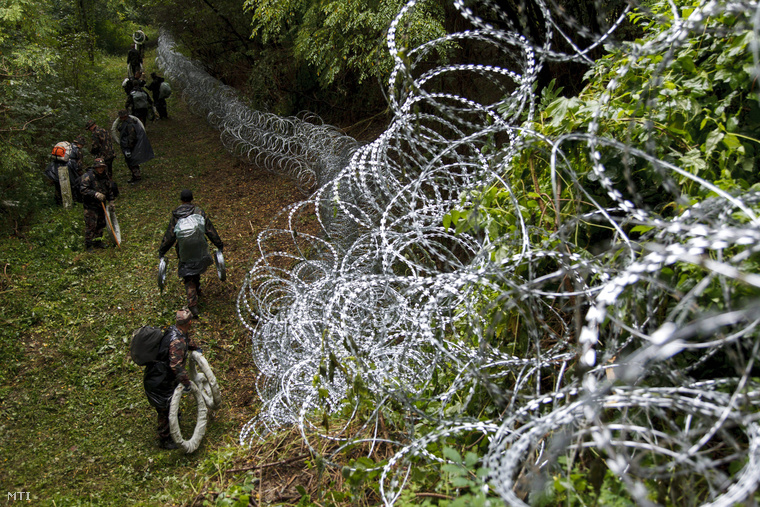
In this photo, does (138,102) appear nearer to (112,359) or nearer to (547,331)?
(112,359)

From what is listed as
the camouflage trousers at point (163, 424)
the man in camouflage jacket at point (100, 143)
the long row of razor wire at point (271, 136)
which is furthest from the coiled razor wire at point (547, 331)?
the man in camouflage jacket at point (100, 143)

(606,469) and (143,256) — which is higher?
(606,469)

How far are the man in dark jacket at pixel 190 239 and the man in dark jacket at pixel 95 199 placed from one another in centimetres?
225

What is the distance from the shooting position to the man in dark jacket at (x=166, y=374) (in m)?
5.24

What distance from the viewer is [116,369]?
6.48 m

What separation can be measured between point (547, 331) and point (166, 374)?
3.85 meters

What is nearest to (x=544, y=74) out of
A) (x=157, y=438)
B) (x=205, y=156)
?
(x=157, y=438)

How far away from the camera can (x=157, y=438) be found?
552 centimetres

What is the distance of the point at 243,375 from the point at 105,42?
24.9 metres

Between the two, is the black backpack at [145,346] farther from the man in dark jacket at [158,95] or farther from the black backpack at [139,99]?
the man in dark jacket at [158,95]

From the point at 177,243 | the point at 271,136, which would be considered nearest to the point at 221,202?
the point at 271,136

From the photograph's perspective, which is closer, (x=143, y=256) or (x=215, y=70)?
(x=143, y=256)

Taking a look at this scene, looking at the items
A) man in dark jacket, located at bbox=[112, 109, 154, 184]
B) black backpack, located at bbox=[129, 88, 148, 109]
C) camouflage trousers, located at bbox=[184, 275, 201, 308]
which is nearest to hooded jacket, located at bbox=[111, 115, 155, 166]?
man in dark jacket, located at bbox=[112, 109, 154, 184]

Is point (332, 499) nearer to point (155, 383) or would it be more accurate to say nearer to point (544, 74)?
point (155, 383)
